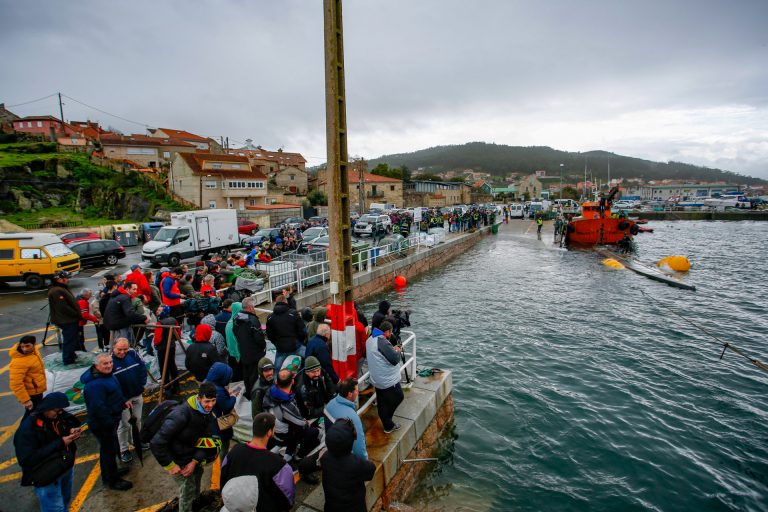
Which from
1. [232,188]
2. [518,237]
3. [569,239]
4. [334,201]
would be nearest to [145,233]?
[232,188]

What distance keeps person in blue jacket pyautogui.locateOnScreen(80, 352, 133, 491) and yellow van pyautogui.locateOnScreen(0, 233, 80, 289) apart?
46.8ft

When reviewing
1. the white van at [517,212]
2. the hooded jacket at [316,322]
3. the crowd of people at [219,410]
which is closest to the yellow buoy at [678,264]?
the crowd of people at [219,410]

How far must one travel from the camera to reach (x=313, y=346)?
5.59 m

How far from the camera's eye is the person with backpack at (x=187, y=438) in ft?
11.7

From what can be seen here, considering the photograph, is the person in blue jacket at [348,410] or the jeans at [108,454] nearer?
the person in blue jacket at [348,410]

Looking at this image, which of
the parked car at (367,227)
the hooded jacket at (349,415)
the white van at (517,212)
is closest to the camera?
the hooded jacket at (349,415)

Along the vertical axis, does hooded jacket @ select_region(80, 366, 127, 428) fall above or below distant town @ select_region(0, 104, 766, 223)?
below

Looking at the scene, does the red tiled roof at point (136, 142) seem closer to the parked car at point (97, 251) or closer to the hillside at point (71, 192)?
the hillside at point (71, 192)

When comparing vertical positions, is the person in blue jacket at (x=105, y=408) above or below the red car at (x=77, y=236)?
below

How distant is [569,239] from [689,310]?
1934 centimetres

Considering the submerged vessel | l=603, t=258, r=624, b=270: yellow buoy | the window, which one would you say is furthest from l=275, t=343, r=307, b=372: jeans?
the submerged vessel

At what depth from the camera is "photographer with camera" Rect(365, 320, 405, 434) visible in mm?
5363

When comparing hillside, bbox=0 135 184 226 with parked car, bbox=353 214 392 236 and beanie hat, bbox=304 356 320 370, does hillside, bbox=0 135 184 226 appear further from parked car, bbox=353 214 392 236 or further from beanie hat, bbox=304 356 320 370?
beanie hat, bbox=304 356 320 370

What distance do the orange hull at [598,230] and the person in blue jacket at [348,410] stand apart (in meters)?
33.8
